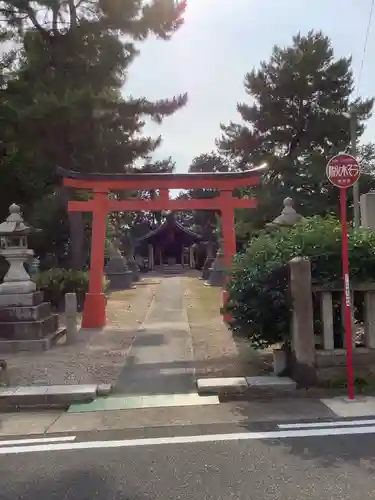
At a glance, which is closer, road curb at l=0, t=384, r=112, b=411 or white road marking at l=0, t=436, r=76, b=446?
white road marking at l=0, t=436, r=76, b=446

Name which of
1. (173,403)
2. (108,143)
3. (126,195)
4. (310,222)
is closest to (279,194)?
(126,195)

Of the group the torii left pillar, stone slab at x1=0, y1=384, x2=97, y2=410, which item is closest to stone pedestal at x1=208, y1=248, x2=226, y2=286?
the torii left pillar

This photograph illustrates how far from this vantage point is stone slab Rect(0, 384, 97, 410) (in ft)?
20.7

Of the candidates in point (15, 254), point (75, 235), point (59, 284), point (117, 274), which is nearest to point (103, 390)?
point (15, 254)

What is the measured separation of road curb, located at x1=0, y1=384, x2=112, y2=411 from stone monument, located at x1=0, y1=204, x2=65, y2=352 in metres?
3.50

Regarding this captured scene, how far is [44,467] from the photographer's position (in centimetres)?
423

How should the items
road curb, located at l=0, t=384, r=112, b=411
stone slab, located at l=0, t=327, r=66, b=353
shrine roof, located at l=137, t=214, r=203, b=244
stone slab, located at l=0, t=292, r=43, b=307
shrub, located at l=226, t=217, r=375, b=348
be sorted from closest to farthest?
road curb, located at l=0, t=384, r=112, b=411
shrub, located at l=226, t=217, r=375, b=348
stone slab, located at l=0, t=327, r=66, b=353
stone slab, located at l=0, t=292, r=43, b=307
shrine roof, located at l=137, t=214, r=203, b=244

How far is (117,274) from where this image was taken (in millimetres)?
28359

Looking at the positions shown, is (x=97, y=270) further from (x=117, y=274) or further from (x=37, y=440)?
(x=117, y=274)

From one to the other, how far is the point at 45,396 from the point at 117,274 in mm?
22072

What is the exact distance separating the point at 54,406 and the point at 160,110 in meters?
16.7

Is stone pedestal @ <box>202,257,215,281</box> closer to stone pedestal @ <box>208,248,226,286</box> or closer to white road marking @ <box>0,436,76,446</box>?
stone pedestal @ <box>208,248,226,286</box>

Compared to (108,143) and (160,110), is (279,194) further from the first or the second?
(108,143)

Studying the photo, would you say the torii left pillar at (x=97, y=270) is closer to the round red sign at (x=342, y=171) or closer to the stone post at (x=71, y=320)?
the stone post at (x=71, y=320)
